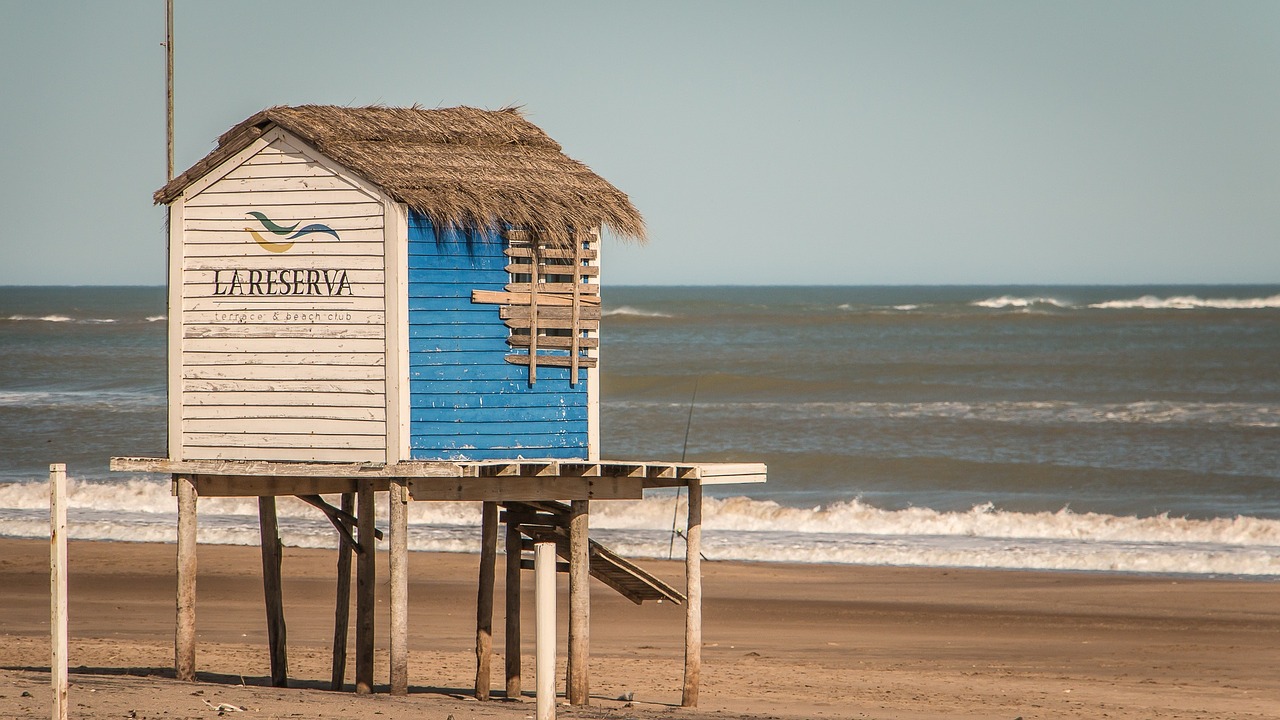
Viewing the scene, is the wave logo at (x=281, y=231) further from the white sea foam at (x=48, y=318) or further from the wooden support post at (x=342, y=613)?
the white sea foam at (x=48, y=318)

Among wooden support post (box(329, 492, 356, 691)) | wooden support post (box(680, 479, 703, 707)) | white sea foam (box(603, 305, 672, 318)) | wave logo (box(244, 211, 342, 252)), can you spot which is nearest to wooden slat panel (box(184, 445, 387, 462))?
wave logo (box(244, 211, 342, 252))

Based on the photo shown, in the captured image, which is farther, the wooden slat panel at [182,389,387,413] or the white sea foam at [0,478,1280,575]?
the white sea foam at [0,478,1280,575]

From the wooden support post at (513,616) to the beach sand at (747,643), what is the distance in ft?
0.65

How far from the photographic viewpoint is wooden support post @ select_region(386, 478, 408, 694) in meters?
10.6

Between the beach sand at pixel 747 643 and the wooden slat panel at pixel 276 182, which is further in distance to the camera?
the beach sand at pixel 747 643

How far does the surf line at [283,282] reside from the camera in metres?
10.5

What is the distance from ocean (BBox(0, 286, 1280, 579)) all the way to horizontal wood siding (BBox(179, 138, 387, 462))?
29.1 ft

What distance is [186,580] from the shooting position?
36.3 ft

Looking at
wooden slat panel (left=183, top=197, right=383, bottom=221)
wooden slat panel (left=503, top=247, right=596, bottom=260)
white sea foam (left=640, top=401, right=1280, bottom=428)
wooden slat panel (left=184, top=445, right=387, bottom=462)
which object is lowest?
white sea foam (left=640, top=401, right=1280, bottom=428)

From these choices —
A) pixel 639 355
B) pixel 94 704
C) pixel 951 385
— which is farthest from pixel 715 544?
pixel 639 355

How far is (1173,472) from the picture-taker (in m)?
28.9

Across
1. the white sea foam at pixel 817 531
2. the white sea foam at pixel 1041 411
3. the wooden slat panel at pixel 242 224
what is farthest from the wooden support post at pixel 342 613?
the white sea foam at pixel 1041 411

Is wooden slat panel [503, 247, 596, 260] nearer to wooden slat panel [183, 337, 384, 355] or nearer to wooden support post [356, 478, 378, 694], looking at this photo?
wooden slat panel [183, 337, 384, 355]

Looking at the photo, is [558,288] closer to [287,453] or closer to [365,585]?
[287,453]
